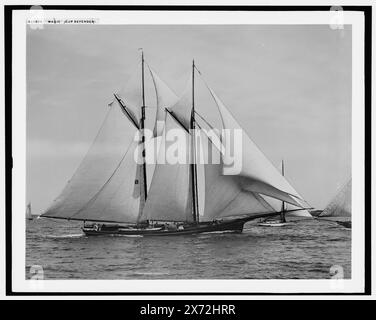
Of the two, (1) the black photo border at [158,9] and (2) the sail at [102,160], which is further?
(2) the sail at [102,160]

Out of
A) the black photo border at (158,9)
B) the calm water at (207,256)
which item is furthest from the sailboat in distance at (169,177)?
the black photo border at (158,9)

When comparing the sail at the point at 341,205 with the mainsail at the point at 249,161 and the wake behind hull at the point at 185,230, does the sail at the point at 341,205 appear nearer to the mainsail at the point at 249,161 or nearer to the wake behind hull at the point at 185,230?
the mainsail at the point at 249,161

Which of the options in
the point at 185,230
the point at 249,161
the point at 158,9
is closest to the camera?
the point at 158,9

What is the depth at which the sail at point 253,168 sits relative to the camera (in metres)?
3.86

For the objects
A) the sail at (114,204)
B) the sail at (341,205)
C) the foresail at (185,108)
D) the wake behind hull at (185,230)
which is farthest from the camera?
the sail at (114,204)

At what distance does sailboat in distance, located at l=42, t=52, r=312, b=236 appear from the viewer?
12.7 ft

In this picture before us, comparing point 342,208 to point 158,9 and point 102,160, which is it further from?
point 158,9

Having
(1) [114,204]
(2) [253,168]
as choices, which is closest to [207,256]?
(2) [253,168]

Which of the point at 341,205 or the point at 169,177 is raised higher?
the point at 169,177

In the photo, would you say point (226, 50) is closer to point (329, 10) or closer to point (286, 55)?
point (286, 55)

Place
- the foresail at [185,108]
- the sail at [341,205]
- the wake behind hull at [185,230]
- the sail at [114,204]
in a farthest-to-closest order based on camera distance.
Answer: the sail at [114,204], the wake behind hull at [185,230], the foresail at [185,108], the sail at [341,205]

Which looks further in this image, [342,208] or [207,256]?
[207,256]

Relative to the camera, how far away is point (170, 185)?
4004 mm

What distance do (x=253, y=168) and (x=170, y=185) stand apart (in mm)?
568
